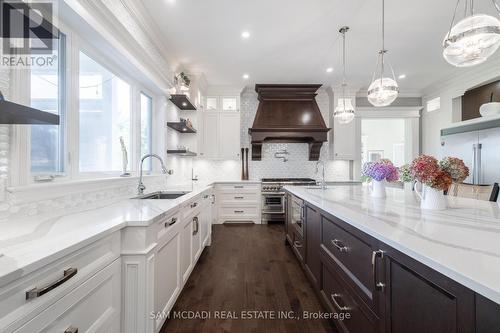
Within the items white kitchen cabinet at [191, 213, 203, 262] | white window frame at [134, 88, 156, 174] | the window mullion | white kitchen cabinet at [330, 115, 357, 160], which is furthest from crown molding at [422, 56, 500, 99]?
the window mullion

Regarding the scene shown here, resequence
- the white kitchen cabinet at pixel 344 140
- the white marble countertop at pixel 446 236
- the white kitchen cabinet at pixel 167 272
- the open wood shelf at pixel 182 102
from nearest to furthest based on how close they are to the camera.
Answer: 1. the white marble countertop at pixel 446 236
2. the white kitchen cabinet at pixel 167 272
3. the open wood shelf at pixel 182 102
4. the white kitchen cabinet at pixel 344 140

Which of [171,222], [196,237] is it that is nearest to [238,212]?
[196,237]

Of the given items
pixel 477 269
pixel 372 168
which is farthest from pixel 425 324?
pixel 372 168

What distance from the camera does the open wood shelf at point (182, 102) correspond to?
10.9ft

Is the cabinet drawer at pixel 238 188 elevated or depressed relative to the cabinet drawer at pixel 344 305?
elevated

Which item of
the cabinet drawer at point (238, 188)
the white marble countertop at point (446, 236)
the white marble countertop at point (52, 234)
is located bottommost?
the cabinet drawer at point (238, 188)

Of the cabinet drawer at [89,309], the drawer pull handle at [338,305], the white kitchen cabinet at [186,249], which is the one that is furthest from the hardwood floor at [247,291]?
the cabinet drawer at [89,309]

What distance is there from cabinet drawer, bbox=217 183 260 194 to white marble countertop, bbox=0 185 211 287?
302 centimetres

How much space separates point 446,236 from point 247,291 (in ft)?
5.65

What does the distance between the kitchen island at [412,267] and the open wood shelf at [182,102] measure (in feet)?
8.93

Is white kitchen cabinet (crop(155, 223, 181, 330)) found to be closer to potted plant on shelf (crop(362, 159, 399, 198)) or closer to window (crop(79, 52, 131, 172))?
window (crop(79, 52, 131, 172))

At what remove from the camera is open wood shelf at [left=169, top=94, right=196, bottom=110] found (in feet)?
10.9

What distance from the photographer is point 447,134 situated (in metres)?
3.72

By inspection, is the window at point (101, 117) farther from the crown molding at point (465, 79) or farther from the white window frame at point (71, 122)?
the crown molding at point (465, 79)
